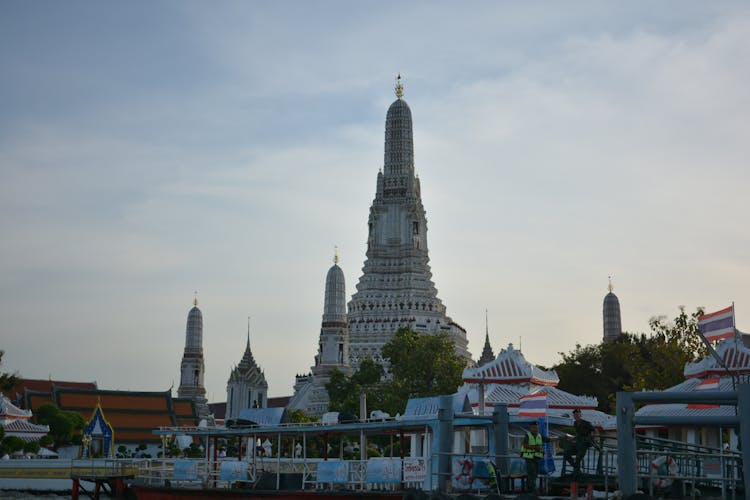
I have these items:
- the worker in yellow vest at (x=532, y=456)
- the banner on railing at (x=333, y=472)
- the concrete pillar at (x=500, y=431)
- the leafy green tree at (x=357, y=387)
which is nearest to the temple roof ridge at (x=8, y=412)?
the leafy green tree at (x=357, y=387)

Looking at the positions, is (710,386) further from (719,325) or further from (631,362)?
(631,362)

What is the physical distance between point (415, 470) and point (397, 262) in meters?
81.8

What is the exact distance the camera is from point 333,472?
86.9 feet

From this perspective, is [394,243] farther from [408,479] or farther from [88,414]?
[408,479]

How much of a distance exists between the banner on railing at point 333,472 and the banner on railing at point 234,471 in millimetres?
3796

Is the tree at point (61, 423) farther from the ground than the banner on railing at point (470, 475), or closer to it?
farther from the ground

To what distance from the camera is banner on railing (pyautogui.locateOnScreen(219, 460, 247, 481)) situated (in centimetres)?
2986

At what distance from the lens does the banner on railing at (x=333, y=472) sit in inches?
1033

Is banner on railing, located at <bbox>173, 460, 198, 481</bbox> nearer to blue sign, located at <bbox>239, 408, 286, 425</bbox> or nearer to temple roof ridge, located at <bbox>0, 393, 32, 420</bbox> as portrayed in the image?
blue sign, located at <bbox>239, 408, 286, 425</bbox>

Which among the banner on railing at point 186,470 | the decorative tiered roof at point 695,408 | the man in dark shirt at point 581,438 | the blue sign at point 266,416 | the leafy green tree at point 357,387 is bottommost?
the banner on railing at point 186,470

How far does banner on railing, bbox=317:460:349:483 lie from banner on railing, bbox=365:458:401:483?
88 cm

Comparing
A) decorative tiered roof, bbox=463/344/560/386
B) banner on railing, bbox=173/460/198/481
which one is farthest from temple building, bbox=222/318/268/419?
banner on railing, bbox=173/460/198/481

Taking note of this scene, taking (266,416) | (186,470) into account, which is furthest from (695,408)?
(186,470)

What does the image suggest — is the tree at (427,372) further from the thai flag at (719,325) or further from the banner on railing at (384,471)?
the thai flag at (719,325)
